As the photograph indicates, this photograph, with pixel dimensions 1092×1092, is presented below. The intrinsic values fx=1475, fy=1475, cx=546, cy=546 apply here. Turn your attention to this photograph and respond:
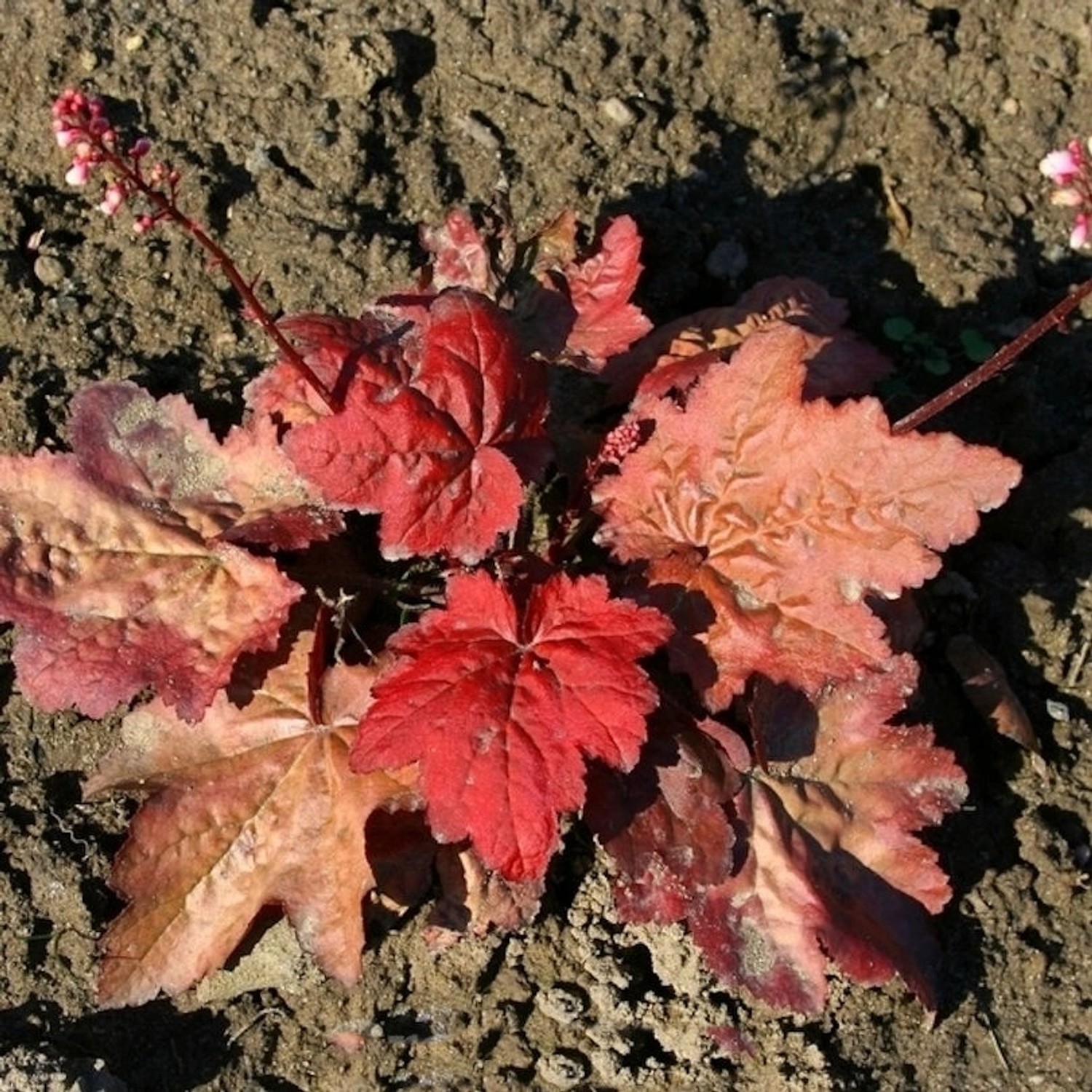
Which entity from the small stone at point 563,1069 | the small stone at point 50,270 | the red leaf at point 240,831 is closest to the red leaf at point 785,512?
the red leaf at point 240,831

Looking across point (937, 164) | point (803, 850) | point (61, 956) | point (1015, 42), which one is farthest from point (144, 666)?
point (1015, 42)

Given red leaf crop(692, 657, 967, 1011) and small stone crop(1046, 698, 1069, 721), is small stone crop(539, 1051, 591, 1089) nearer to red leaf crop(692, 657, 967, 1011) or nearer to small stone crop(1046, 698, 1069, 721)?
red leaf crop(692, 657, 967, 1011)

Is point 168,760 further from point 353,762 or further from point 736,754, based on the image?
point 736,754

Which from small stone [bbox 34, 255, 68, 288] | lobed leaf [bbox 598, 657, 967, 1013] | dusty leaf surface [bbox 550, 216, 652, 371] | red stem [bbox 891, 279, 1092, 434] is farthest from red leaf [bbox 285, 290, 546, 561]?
small stone [bbox 34, 255, 68, 288]

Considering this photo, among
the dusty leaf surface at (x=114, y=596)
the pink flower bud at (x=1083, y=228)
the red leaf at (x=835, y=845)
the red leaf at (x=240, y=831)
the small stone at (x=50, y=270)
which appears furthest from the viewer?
the small stone at (x=50, y=270)

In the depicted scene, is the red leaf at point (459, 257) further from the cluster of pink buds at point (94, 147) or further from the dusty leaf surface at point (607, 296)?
the cluster of pink buds at point (94, 147)
